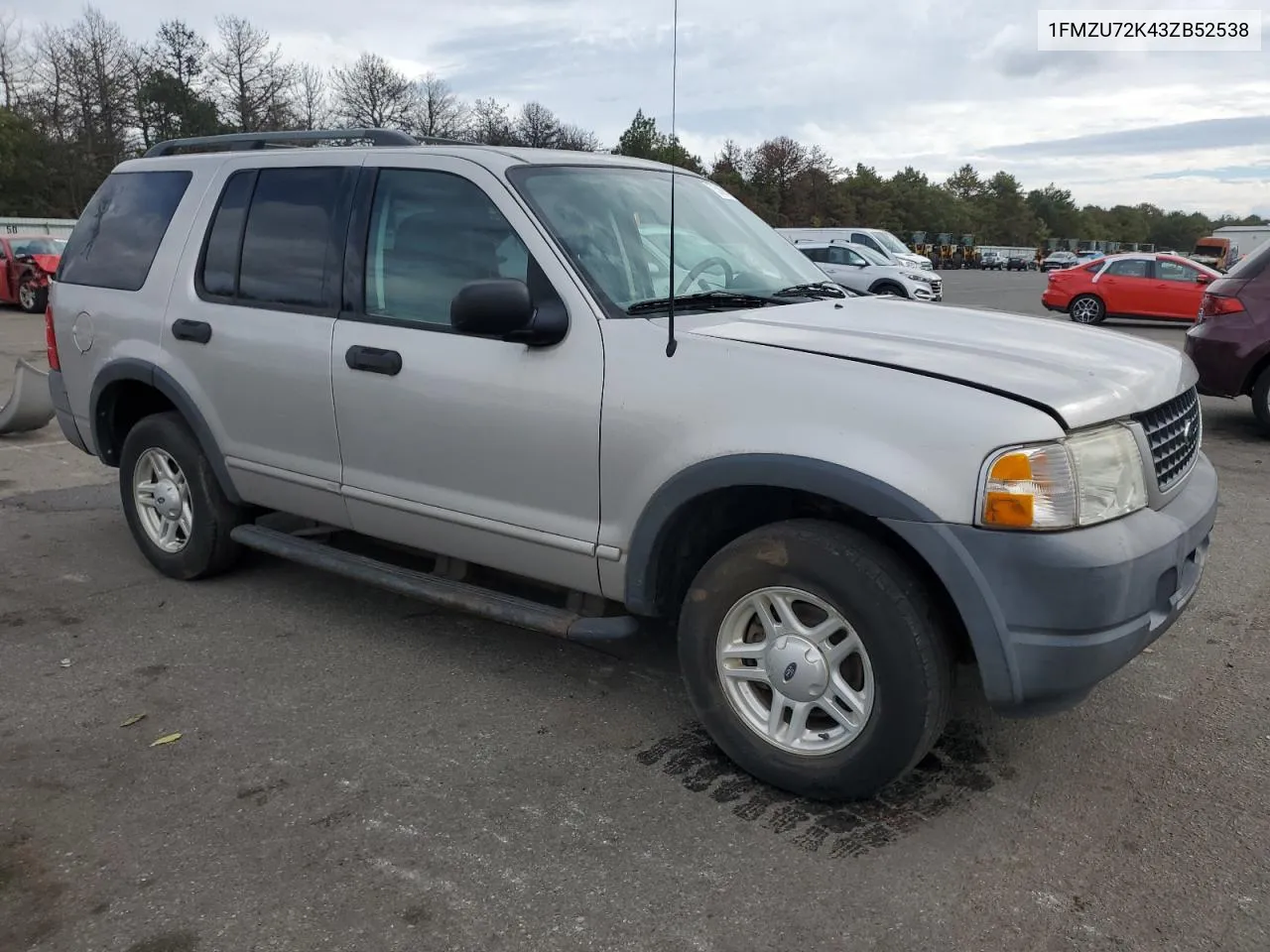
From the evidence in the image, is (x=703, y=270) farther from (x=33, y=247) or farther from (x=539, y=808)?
(x=33, y=247)

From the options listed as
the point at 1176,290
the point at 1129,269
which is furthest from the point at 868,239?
the point at 1176,290

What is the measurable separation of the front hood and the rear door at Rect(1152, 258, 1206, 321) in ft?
61.6

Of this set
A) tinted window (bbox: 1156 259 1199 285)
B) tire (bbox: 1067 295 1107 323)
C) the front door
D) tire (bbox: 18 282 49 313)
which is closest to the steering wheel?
the front door

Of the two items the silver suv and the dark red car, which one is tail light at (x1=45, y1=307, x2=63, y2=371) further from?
the dark red car

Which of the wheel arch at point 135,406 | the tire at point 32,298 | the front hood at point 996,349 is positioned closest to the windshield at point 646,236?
the front hood at point 996,349

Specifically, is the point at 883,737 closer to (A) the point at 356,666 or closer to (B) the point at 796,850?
(B) the point at 796,850

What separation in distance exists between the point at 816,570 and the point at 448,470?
146 centimetres

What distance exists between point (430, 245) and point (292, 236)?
0.80 m

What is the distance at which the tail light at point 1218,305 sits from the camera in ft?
27.4

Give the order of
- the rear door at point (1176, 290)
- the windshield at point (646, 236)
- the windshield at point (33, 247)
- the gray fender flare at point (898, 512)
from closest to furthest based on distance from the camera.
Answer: the gray fender flare at point (898, 512) → the windshield at point (646, 236) → the windshield at point (33, 247) → the rear door at point (1176, 290)

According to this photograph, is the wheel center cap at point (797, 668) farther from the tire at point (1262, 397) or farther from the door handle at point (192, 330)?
the tire at point (1262, 397)

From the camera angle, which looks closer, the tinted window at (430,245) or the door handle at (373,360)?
the tinted window at (430,245)

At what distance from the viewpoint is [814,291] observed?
4039 millimetres

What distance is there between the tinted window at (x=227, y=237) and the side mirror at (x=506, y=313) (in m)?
1.67
